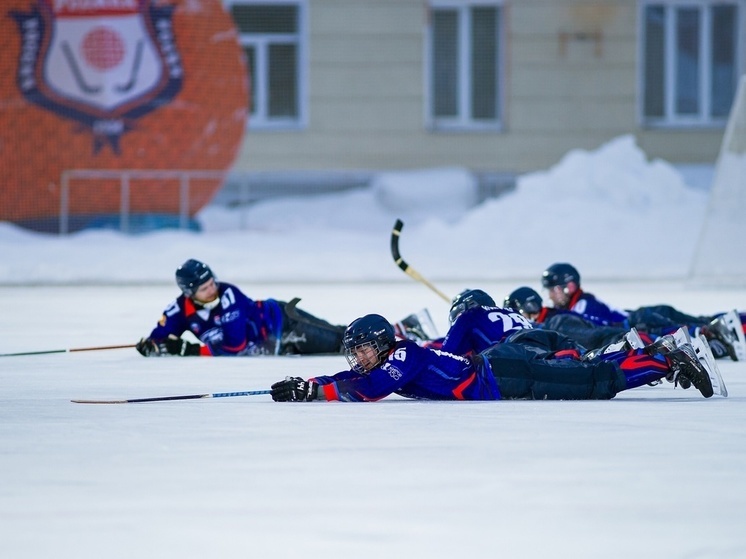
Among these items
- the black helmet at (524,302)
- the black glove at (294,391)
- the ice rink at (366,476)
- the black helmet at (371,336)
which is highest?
the black helmet at (524,302)

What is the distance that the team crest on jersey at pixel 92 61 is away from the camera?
20062 mm

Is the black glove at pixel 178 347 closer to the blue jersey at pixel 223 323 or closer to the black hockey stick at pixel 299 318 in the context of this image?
the blue jersey at pixel 223 323

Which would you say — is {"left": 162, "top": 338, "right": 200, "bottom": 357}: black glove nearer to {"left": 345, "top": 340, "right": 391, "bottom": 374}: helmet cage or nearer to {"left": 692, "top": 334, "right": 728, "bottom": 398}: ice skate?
{"left": 345, "top": 340, "right": 391, "bottom": 374}: helmet cage

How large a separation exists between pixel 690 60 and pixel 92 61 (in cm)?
796

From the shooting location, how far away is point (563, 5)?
2086 centimetres

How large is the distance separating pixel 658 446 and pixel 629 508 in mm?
1095

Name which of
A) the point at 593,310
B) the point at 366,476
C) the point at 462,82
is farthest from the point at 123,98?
the point at 366,476

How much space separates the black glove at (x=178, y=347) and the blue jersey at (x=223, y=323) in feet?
0.16

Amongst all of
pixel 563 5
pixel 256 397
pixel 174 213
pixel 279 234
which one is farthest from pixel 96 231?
pixel 256 397

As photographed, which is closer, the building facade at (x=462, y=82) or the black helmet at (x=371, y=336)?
the black helmet at (x=371, y=336)

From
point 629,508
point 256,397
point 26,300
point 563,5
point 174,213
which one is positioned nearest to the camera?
point 629,508

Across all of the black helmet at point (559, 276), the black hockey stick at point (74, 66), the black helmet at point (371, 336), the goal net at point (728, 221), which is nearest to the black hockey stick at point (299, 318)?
the black helmet at point (559, 276)

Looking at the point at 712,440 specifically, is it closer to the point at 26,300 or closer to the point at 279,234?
the point at 26,300

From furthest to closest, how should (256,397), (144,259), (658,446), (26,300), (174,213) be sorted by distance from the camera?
(174,213) < (144,259) < (26,300) < (256,397) < (658,446)
